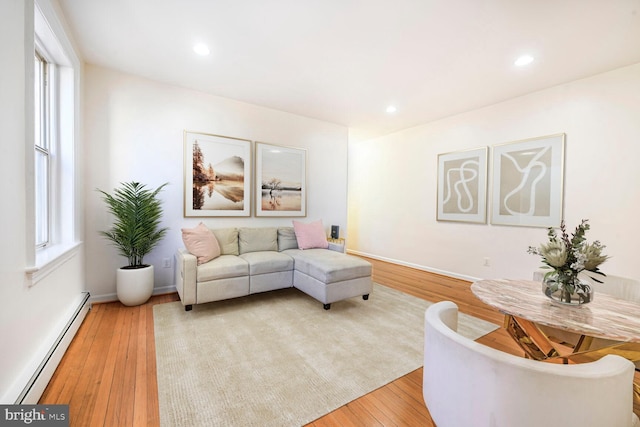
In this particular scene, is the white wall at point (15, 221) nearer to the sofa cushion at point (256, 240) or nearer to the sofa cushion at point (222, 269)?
the sofa cushion at point (222, 269)

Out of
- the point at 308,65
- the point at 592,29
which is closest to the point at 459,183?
the point at 592,29

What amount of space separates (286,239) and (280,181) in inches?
40.3

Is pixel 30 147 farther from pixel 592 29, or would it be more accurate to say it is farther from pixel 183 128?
pixel 592 29

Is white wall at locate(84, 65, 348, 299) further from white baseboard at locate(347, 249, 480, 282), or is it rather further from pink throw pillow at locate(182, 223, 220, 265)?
white baseboard at locate(347, 249, 480, 282)

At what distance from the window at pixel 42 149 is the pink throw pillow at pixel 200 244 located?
3.76 feet

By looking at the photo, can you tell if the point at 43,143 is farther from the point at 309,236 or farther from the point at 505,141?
the point at 505,141

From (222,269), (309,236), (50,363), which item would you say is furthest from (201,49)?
(50,363)

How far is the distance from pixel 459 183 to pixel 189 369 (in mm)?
4415

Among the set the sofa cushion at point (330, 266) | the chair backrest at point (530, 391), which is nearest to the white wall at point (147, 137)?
the sofa cushion at point (330, 266)

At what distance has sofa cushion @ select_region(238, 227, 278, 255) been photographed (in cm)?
362

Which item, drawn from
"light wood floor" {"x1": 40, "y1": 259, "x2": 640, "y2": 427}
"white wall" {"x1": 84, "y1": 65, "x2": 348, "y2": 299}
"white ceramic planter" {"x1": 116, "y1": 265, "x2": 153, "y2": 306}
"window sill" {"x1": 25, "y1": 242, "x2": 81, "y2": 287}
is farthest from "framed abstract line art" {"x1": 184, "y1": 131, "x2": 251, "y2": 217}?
"light wood floor" {"x1": 40, "y1": 259, "x2": 640, "y2": 427}

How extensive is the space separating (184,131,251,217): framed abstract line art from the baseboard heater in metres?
1.62

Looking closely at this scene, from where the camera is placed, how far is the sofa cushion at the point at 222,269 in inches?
110

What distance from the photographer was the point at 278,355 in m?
2.04
